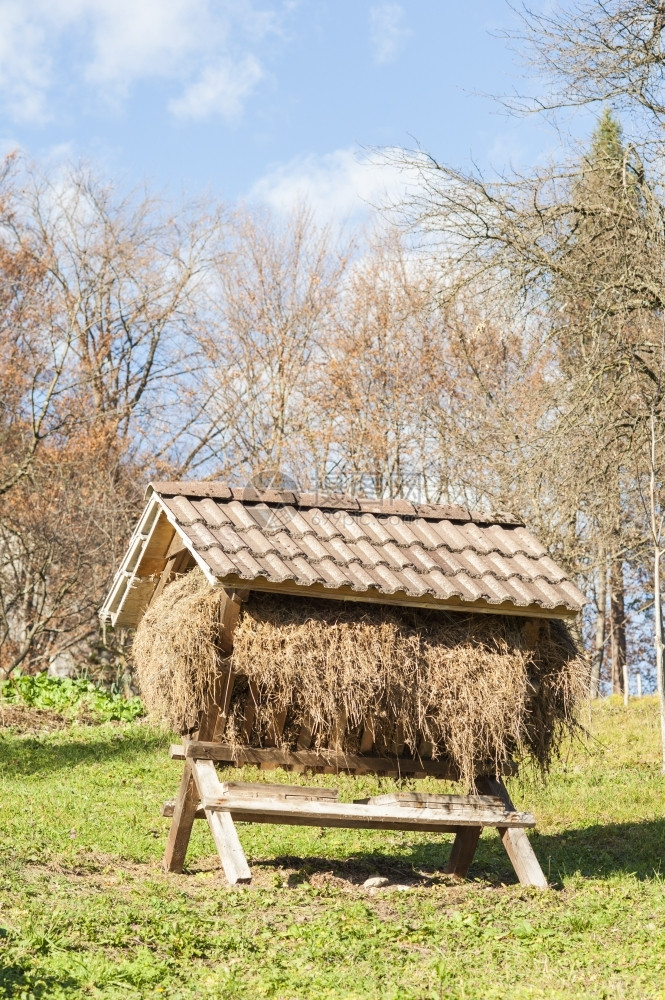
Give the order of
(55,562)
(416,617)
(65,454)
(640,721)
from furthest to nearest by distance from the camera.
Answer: (65,454) < (55,562) < (640,721) < (416,617)

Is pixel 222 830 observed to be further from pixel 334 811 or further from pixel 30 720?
pixel 30 720

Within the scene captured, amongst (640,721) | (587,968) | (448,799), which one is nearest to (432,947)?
(587,968)

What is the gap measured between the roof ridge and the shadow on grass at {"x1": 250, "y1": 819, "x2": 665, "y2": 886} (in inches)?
119

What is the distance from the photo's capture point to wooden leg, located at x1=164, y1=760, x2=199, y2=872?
850 centimetres

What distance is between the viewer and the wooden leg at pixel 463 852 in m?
8.70

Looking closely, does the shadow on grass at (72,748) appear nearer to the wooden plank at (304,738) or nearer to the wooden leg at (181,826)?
the wooden leg at (181,826)

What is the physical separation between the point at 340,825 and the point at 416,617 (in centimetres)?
170

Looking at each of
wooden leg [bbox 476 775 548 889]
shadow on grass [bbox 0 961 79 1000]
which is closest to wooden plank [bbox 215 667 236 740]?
wooden leg [bbox 476 775 548 889]

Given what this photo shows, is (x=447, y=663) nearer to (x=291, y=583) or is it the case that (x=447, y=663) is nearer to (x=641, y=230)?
(x=291, y=583)

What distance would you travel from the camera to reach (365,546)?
8.07 m

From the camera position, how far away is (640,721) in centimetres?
1678

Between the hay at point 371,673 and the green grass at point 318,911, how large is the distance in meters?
1.17

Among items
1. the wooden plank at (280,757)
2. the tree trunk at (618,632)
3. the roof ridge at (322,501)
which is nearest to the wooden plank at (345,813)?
the wooden plank at (280,757)

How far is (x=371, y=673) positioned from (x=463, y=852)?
225 centimetres
